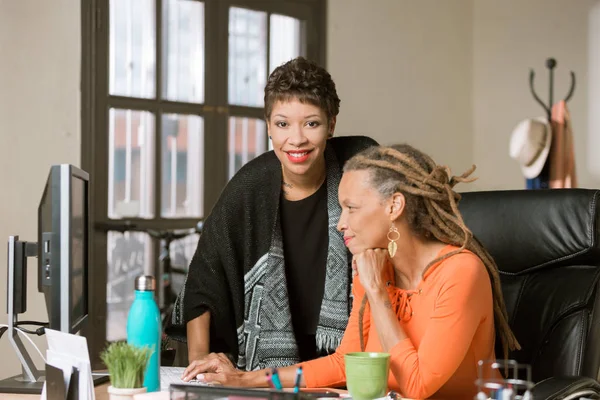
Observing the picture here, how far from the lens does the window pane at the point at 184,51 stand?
411 cm

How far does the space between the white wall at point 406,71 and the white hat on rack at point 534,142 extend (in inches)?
33.5

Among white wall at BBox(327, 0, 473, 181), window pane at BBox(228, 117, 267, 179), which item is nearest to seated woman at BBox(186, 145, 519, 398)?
window pane at BBox(228, 117, 267, 179)

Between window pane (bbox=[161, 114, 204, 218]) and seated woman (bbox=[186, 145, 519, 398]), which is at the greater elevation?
window pane (bbox=[161, 114, 204, 218])

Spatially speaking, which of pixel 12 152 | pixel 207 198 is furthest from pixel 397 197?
pixel 207 198

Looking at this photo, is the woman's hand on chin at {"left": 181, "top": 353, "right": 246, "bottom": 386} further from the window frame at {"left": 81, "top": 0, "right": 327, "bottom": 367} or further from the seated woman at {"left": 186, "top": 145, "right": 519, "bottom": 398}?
the window frame at {"left": 81, "top": 0, "right": 327, "bottom": 367}

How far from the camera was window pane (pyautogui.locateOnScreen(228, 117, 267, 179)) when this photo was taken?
14.3ft

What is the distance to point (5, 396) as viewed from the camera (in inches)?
63.2

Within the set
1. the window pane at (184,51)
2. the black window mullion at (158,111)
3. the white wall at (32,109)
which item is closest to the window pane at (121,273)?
the black window mullion at (158,111)

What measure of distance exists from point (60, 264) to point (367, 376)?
23.6 inches

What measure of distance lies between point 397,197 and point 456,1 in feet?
12.8

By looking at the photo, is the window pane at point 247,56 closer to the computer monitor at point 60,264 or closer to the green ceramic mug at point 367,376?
the computer monitor at point 60,264

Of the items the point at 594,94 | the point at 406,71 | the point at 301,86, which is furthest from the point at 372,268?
the point at 406,71

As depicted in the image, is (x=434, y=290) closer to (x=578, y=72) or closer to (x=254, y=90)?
(x=254, y=90)

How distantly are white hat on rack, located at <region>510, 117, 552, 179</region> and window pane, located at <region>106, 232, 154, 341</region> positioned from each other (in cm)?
209
